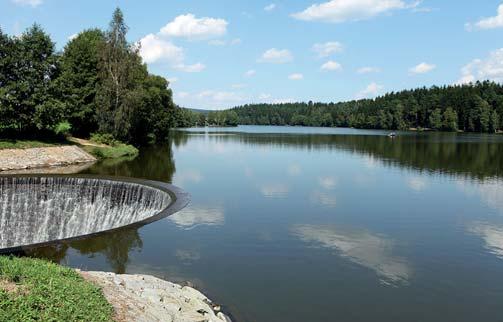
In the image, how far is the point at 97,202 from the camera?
2786 centimetres

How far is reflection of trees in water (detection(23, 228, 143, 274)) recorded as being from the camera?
16906mm

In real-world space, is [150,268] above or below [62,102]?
below

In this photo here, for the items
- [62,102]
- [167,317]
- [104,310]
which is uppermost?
[62,102]

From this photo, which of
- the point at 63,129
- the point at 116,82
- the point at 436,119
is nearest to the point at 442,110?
the point at 436,119

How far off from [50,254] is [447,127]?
161 meters

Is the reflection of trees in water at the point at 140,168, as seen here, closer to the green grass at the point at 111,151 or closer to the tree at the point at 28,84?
the green grass at the point at 111,151

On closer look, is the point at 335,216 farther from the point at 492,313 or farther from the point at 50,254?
the point at 50,254

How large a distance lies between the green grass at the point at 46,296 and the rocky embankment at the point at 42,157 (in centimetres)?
3101

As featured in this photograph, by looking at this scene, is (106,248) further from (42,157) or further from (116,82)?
(116,82)

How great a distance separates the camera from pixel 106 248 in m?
18.2

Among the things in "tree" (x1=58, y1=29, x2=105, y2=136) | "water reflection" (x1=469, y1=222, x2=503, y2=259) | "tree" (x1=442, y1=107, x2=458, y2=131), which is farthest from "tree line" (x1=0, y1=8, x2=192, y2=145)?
"tree" (x1=442, y1=107, x2=458, y2=131)

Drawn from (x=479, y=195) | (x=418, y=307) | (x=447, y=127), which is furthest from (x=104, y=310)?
(x=447, y=127)

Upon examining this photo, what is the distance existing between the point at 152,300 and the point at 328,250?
10050mm

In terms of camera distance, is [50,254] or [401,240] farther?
[401,240]
